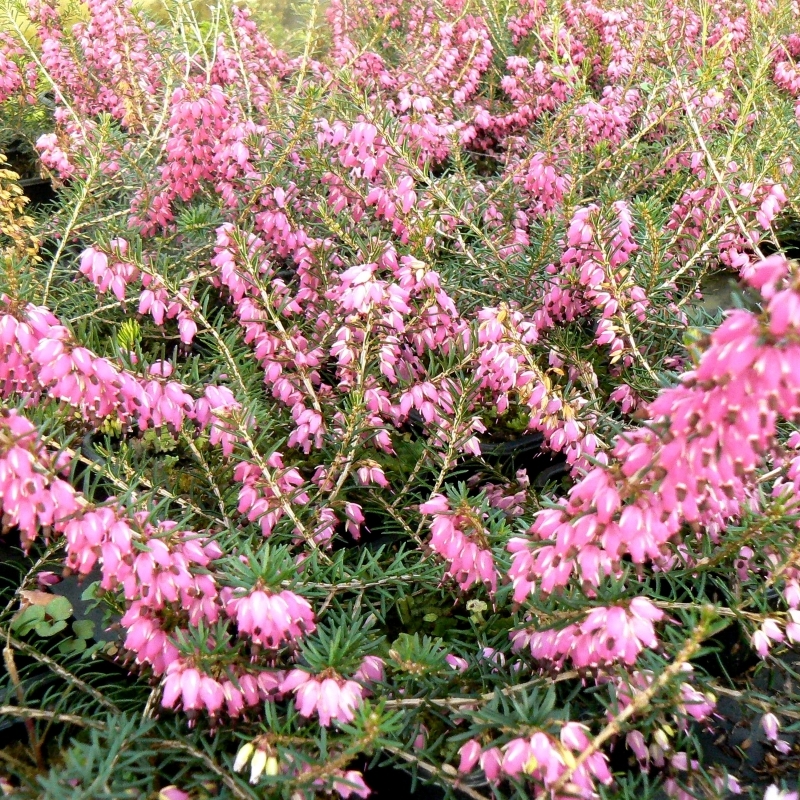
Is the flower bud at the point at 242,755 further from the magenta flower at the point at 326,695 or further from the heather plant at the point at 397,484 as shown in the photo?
the magenta flower at the point at 326,695

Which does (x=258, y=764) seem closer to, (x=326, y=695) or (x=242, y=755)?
(x=242, y=755)

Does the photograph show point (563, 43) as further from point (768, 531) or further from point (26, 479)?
point (26, 479)

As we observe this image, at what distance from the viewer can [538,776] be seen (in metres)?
1.20

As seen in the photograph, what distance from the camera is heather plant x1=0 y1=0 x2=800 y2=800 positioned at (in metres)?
1.24

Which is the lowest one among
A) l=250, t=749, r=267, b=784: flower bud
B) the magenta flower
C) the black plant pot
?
the black plant pot

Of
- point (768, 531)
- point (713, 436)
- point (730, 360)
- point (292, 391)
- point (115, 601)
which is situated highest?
point (730, 360)

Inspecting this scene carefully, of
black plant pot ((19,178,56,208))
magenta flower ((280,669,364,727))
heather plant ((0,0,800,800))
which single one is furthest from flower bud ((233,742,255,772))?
black plant pot ((19,178,56,208))

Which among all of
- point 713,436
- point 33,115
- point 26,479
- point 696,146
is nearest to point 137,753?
point 26,479

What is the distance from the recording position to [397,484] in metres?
2.77

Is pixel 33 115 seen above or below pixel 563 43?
below

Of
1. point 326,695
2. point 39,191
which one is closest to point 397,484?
point 326,695

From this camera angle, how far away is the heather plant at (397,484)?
124cm

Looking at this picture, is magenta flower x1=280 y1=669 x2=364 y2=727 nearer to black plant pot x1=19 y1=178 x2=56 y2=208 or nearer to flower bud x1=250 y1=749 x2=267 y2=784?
flower bud x1=250 y1=749 x2=267 y2=784

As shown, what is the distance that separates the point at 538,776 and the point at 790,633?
72 centimetres
